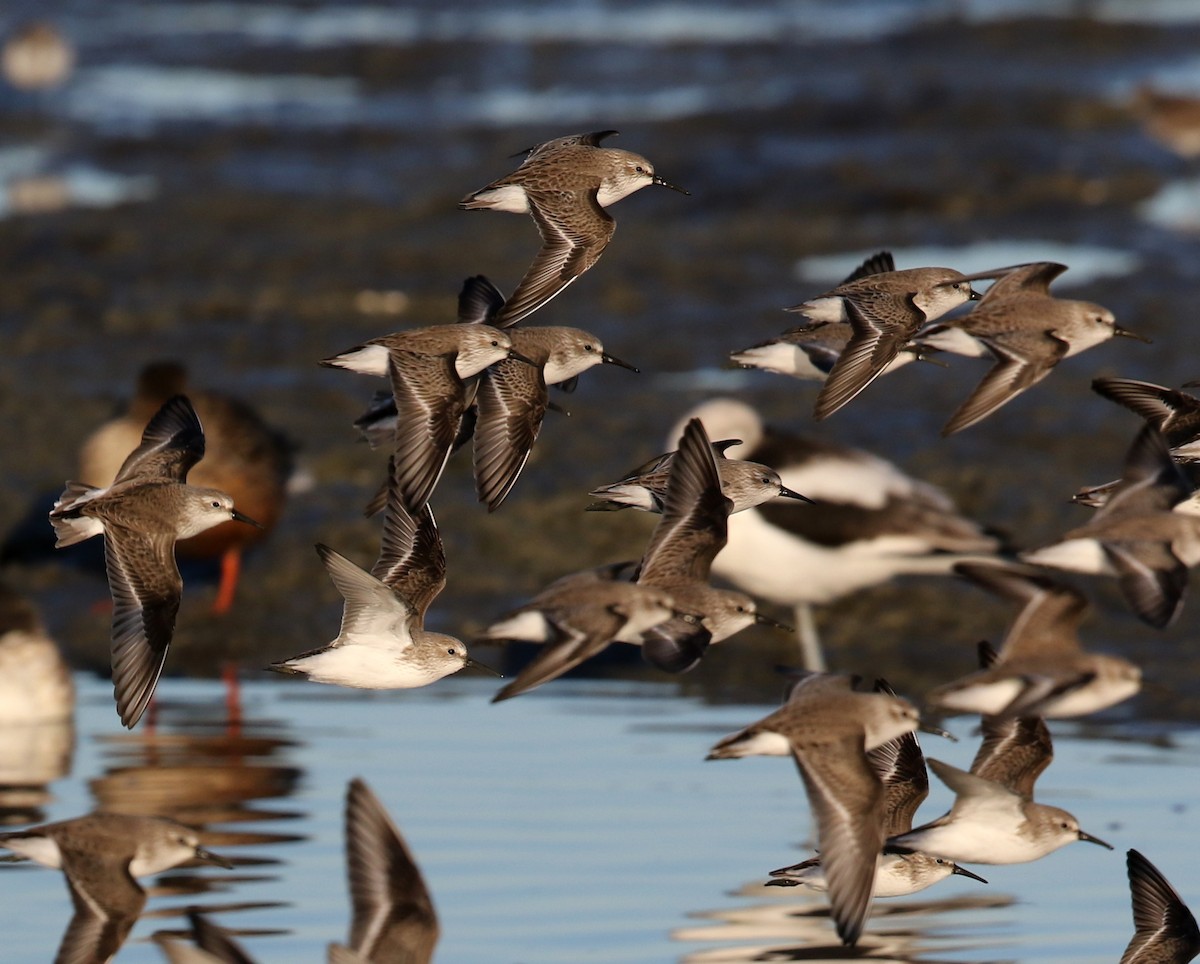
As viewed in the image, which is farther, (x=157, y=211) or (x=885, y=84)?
(x=885, y=84)

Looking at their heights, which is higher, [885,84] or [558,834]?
[558,834]

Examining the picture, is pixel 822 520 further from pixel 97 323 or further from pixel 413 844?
pixel 97 323

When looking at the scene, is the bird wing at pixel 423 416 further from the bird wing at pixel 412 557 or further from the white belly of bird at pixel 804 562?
the white belly of bird at pixel 804 562

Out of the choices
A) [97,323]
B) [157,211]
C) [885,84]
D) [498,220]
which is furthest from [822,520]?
[885,84]

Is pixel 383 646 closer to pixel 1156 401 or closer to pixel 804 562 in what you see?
pixel 1156 401

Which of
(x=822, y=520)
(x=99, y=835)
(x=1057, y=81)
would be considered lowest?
(x=1057, y=81)

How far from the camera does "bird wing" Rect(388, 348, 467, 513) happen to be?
20.5 feet

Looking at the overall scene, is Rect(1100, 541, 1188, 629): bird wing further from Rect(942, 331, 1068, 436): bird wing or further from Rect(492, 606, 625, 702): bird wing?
Rect(492, 606, 625, 702): bird wing

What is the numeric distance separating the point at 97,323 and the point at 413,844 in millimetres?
10298

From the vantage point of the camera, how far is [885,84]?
101ft

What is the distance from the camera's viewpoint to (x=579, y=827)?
8977mm

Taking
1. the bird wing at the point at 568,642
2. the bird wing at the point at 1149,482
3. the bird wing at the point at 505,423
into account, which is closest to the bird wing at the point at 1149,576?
the bird wing at the point at 1149,482

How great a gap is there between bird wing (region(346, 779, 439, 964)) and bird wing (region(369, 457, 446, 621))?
2.57 feet

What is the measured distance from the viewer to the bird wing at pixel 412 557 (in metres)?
6.71
